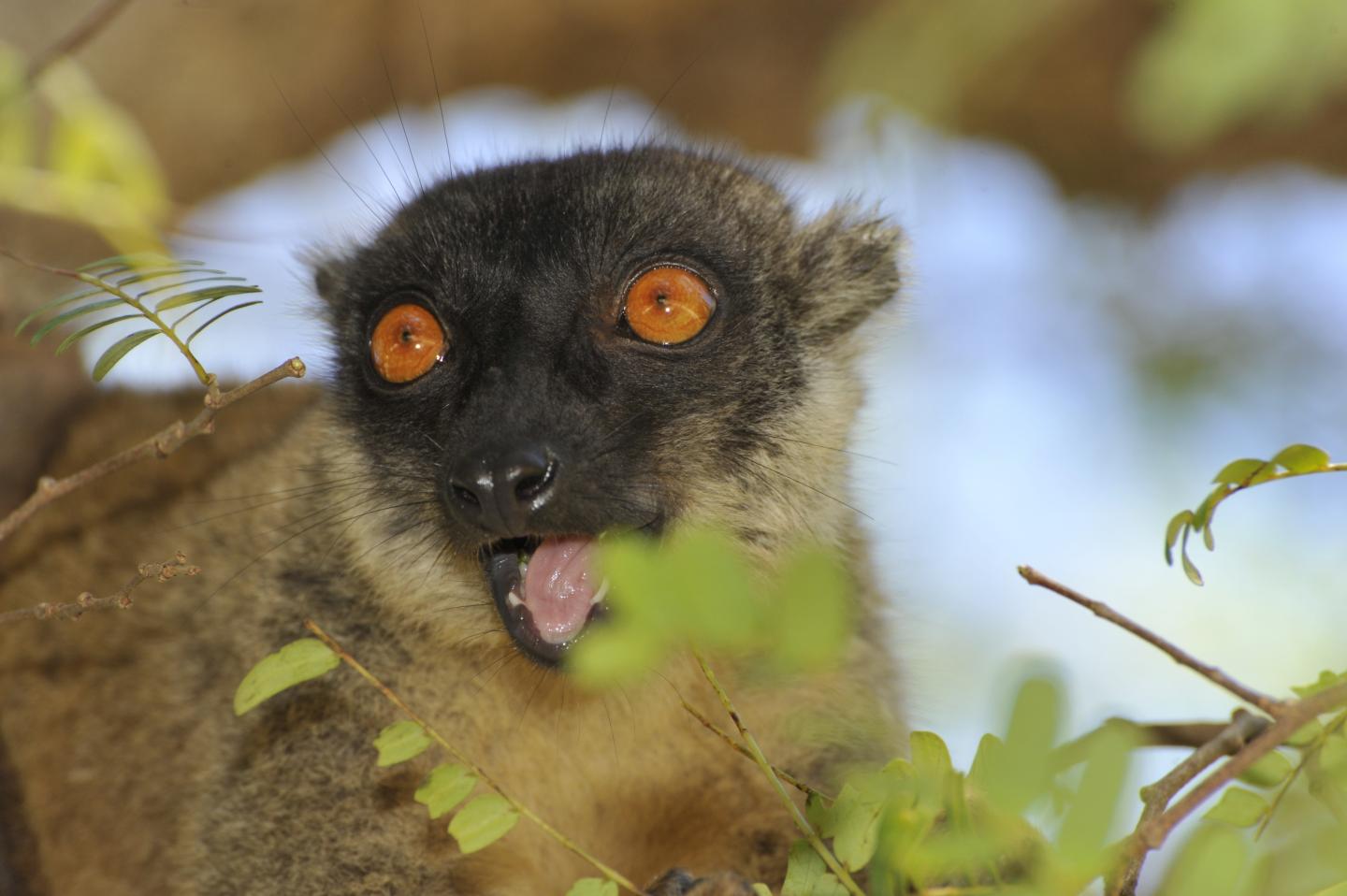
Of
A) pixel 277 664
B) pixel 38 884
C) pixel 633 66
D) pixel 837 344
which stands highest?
pixel 633 66

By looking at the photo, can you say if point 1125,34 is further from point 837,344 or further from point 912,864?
point 912,864

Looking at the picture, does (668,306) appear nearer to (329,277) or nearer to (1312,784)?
(329,277)

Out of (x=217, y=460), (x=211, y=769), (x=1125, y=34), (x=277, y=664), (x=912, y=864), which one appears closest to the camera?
(x=912, y=864)

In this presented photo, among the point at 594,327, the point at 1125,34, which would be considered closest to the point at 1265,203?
the point at 1125,34

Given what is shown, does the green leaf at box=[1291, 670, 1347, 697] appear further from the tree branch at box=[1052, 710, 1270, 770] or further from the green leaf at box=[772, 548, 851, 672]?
the green leaf at box=[772, 548, 851, 672]

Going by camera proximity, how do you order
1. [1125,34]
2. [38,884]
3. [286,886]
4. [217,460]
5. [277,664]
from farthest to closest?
[1125,34], [217,460], [38,884], [286,886], [277,664]

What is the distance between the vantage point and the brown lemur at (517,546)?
323cm

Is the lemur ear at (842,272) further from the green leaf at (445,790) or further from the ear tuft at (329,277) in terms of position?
the green leaf at (445,790)

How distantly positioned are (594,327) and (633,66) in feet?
12.1

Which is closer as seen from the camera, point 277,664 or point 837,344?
point 277,664

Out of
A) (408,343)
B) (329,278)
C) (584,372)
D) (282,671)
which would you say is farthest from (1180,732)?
(329,278)

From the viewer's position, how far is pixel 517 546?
3299 millimetres

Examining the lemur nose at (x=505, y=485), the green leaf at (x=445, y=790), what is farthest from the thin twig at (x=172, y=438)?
the green leaf at (x=445, y=790)

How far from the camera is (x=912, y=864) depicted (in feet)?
5.90
